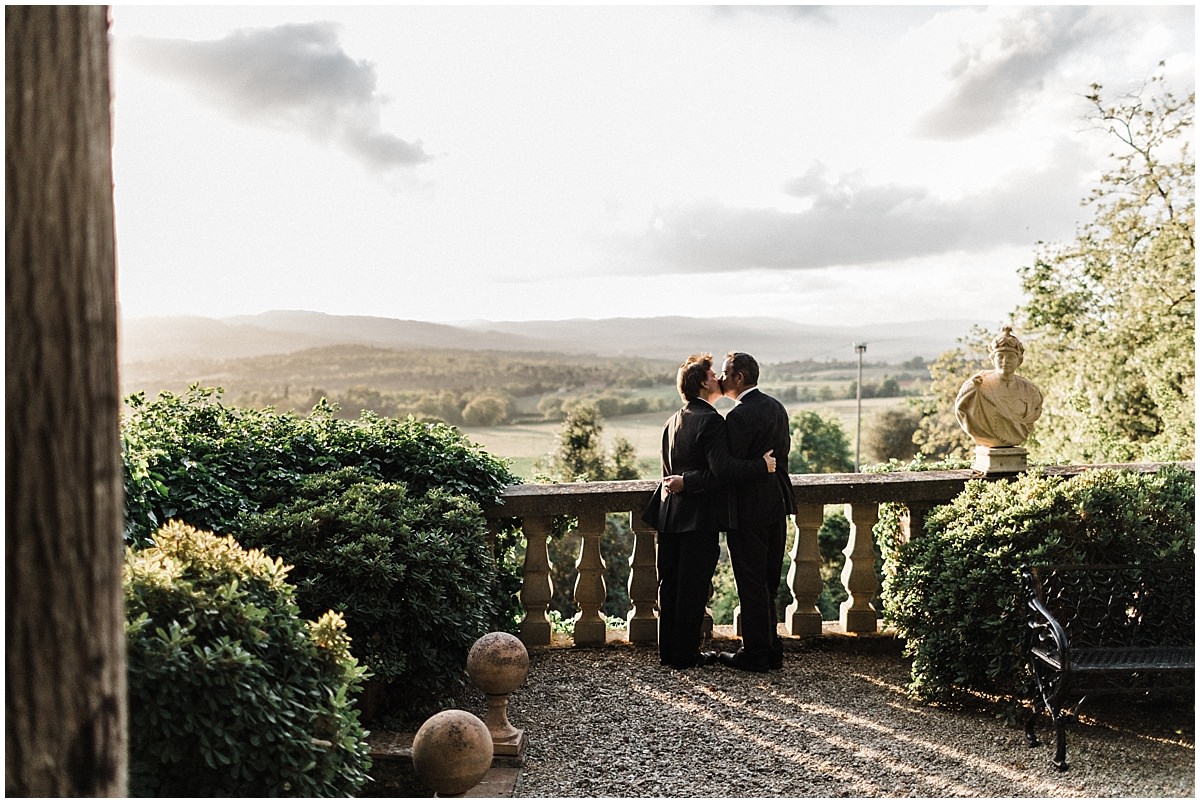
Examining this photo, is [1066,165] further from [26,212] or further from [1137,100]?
[26,212]

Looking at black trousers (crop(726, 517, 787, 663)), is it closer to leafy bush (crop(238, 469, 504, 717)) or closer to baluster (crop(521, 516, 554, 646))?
baluster (crop(521, 516, 554, 646))

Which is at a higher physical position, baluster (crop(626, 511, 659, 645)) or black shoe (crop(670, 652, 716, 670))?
baluster (crop(626, 511, 659, 645))

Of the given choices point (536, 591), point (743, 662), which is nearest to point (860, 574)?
point (743, 662)

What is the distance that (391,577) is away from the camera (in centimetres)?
412

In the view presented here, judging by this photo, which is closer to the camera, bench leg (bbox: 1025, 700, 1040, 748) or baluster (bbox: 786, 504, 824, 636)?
bench leg (bbox: 1025, 700, 1040, 748)

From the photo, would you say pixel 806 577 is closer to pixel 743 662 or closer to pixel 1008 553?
pixel 743 662

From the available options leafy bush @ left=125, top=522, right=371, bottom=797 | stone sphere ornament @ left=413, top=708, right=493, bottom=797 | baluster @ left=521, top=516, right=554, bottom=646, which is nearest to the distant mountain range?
baluster @ left=521, top=516, right=554, bottom=646

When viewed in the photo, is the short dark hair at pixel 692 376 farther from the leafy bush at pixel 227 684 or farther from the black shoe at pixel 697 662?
the leafy bush at pixel 227 684

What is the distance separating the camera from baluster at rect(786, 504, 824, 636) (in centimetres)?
566

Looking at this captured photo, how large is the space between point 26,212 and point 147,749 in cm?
150

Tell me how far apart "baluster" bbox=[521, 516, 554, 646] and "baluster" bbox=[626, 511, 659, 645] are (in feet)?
1.76

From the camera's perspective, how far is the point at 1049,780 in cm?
376

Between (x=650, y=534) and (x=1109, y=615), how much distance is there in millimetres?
2501

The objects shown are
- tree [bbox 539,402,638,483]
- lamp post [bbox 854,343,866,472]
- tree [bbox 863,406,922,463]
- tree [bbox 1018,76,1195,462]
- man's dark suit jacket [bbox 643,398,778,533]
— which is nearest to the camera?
man's dark suit jacket [bbox 643,398,778,533]
